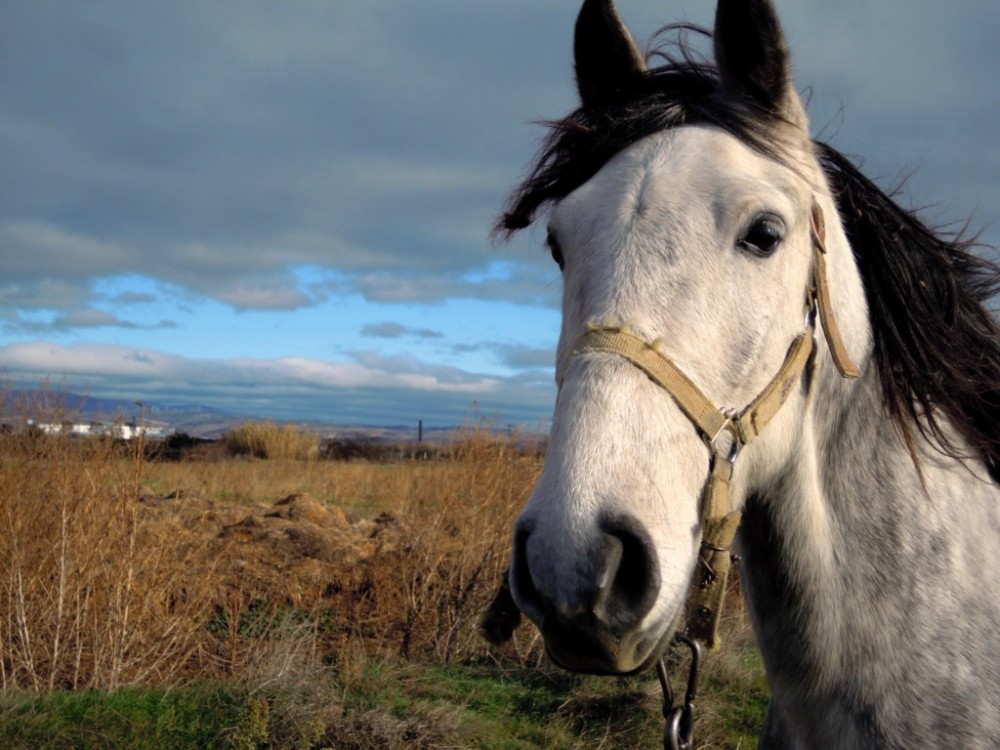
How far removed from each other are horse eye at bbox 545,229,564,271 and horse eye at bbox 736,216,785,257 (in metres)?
0.53

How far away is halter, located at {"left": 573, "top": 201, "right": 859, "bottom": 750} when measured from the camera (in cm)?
175

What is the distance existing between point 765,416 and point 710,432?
0.74 feet

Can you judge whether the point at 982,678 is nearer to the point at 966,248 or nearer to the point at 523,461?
the point at 966,248

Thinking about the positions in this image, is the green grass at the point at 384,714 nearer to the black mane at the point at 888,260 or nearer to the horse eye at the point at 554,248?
the horse eye at the point at 554,248

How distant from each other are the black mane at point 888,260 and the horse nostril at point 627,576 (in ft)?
3.36

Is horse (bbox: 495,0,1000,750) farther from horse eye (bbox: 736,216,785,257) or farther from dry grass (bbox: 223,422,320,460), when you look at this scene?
dry grass (bbox: 223,422,320,460)

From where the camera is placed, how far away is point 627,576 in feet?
5.26

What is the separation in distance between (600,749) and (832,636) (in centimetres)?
356

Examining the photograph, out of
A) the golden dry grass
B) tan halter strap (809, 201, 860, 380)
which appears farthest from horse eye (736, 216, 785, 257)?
the golden dry grass

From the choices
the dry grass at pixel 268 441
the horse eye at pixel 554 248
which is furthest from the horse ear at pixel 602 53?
the dry grass at pixel 268 441

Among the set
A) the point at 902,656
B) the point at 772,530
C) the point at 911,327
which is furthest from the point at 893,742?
the point at 911,327

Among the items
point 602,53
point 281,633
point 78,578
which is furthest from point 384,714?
point 602,53

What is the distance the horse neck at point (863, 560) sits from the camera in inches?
78.6

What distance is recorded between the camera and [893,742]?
192cm
